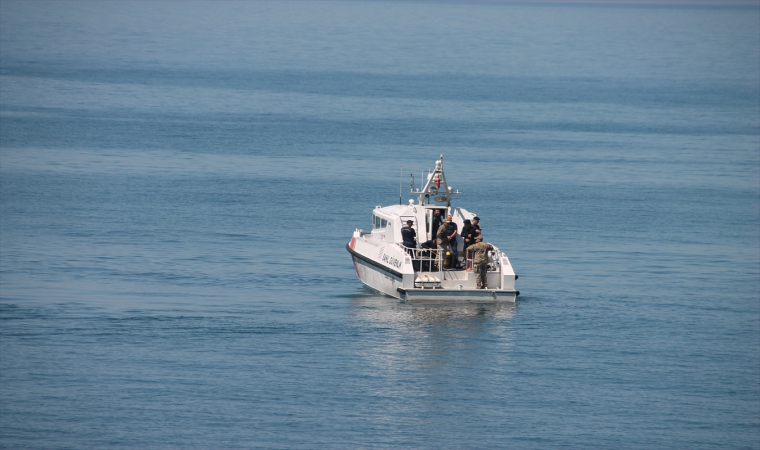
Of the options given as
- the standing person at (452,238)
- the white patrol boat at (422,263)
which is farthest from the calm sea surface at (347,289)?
the standing person at (452,238)

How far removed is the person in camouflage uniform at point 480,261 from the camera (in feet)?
85.3

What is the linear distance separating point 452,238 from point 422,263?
42.3 inches

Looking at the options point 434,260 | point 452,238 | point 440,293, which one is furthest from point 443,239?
point 440,293

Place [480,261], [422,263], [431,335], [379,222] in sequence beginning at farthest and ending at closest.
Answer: [379,222]
[422,263]
[480,261]
[431,335]

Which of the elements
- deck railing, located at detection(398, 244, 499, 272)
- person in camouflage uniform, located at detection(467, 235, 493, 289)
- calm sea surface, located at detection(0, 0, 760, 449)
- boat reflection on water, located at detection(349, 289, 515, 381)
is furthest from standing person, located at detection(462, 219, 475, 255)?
calm sea surface, located at detection(0, 0, 760, 449)

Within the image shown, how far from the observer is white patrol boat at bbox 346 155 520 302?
26.2m

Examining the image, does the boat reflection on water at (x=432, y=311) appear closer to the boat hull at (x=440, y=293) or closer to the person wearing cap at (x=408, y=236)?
the boat hull at (x=440, y=293)

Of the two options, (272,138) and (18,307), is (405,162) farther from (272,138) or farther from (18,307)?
(18,307)

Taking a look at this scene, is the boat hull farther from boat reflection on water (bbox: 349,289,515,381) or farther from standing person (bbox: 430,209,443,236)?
standing person (bbox: 430,209,443,236)

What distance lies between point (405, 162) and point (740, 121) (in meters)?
40.5

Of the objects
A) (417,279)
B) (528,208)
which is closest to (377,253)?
(417,279)

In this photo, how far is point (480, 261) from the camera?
85.5ft

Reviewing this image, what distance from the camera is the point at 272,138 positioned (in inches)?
2675

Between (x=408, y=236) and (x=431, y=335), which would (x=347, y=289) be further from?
(x=431, y=335)
